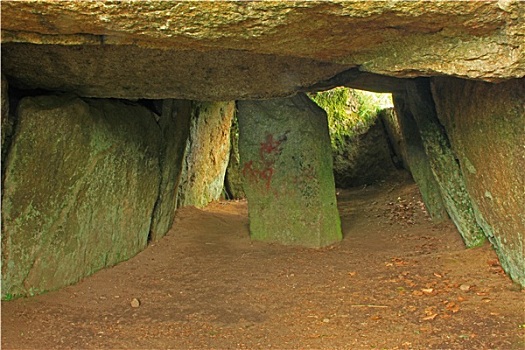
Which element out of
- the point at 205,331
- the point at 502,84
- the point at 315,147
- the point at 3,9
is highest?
the point at 3,9

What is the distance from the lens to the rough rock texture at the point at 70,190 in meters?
3.64

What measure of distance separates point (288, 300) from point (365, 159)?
5.85 m

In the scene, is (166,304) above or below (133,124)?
below

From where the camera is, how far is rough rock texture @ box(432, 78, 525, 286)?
3.38 m

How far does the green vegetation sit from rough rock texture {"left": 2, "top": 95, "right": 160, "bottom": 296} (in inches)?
190

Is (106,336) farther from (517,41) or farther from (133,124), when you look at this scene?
(517,41)

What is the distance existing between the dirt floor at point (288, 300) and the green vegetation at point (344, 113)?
12.3ft

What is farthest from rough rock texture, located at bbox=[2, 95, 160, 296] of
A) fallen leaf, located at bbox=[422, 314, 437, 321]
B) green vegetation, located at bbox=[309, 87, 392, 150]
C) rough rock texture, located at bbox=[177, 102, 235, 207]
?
green vegetation, located at bbox=[309, 87, 392, 150]

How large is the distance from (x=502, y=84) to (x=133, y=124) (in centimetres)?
328

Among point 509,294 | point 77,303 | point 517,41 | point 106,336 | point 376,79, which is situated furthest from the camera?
point 376,79

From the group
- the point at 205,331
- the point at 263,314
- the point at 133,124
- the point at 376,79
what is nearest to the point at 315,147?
the point at 376,79

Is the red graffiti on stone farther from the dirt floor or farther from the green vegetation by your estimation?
the green vegetation

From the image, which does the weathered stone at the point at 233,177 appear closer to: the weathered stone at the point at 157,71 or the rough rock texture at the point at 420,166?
the rough rock texture at the point at 420,166

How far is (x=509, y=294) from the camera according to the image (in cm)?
351
